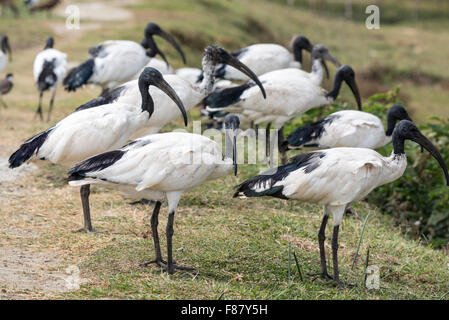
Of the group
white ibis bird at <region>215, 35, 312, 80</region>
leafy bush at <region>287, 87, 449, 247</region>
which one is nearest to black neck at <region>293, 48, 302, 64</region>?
white ibis bird at <region>215, 35, 312, 80</region>

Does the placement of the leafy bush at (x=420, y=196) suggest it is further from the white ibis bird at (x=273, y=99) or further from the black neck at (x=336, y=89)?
the white ibis bird at (x=273, y=99)

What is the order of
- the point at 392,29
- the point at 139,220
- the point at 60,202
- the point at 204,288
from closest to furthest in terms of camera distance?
1. the point at 204,288
2. the point at 139,220
3. the point at 60,202
4. the point at 392,29

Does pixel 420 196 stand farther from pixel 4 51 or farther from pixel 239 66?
pixel 4 51

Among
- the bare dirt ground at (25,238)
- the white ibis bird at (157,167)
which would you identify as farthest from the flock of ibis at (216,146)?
the bare dirt ground at (25,238)

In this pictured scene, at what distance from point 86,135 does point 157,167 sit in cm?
146

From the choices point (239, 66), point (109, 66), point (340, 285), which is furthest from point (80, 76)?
point (340, 285)

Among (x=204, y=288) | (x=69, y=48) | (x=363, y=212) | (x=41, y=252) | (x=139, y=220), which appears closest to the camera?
(x=204, y=288)

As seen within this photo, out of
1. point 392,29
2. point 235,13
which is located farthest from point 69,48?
point 392,29

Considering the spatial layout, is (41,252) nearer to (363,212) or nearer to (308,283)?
(308,283)

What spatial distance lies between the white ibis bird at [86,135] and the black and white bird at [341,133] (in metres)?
1.67

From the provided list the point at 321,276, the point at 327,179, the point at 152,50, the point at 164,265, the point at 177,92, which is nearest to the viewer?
the point at 327,179

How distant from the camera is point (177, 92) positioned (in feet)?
26.5

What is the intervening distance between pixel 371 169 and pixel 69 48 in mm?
14299

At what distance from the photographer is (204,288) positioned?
5.23 metres
